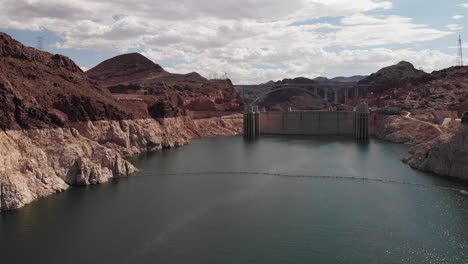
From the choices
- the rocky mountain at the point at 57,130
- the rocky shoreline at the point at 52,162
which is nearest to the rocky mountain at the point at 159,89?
the rocky mountain at the point at 57,130

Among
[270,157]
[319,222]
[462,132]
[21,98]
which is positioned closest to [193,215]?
[319,222]

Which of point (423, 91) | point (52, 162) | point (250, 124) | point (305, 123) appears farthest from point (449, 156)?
point (423, 91)

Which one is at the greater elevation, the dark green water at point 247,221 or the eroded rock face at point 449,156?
the eroded rock face at point 449,156

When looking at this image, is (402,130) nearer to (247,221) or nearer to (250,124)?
(250,124)

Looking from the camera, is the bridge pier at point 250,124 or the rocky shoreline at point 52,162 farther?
the bridge pier at point 250,124

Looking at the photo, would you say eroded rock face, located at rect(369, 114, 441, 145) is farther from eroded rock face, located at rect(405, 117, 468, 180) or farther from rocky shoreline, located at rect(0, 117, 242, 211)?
rocky shoreline, located at rect(0, 117, 242, 211)

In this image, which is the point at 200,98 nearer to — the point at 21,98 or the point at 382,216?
the point at 21,98

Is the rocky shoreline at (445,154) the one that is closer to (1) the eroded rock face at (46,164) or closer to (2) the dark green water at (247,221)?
(2) the dark green water at (247,221)
